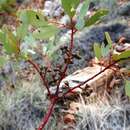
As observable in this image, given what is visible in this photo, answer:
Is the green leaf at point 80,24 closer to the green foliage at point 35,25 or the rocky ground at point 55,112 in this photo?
the green foliage at point 35,25

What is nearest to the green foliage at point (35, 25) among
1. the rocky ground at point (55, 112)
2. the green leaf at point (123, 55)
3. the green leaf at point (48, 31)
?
the green leaf at point (48, 31)

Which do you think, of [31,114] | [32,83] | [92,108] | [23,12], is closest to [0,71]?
[32,83]

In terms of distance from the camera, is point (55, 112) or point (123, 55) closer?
point (123, 55)

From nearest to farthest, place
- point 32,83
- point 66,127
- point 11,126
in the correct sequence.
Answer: point 66,127, point 11,126, point 32,83

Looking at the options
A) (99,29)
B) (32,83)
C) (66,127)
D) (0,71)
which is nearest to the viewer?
(66,127)

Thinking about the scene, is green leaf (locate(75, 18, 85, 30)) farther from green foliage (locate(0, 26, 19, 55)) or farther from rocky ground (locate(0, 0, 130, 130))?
rocky ground (locate(0, 0, 130, 130))

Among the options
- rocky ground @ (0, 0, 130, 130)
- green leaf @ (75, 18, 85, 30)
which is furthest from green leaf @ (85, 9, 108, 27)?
rocky ground @ (0, 0, 130, 130)

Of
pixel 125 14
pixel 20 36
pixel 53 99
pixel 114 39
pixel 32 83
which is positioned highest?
pixel 125 14

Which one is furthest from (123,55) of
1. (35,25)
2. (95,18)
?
(35,25)

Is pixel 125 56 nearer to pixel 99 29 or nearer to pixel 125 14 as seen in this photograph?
pixel 99 29

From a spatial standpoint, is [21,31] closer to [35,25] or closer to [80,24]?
[35,25]

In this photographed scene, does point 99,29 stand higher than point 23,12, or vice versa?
A: point 99,29
